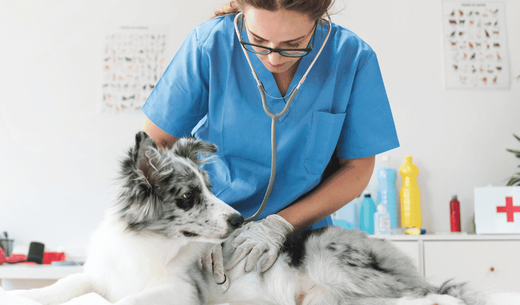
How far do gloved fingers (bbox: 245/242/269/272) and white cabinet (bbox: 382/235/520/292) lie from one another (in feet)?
5.79

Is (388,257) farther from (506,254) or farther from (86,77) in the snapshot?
(86,77)

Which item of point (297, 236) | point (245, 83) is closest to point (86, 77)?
point (245, 83)

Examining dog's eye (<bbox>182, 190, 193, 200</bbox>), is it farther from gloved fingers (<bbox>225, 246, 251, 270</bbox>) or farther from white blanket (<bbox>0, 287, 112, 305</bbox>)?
white blanket (<bbox>0, 287, 112, 305</bbox>)

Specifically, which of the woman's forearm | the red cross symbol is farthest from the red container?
the woman's forearm

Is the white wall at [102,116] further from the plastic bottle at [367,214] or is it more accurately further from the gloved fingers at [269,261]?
the gloved fingers at [269,261]

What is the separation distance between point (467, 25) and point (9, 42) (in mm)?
3958

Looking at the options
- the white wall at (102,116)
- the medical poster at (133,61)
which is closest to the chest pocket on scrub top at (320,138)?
the white wall at (102,116)

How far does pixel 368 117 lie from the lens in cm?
143

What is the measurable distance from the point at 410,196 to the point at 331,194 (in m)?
1.90

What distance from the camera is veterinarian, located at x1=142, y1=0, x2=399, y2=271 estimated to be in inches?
53.8

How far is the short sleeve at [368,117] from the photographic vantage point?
1.40 meters

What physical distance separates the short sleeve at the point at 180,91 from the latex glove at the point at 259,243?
1.57ft

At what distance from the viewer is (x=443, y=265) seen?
8.54 ft

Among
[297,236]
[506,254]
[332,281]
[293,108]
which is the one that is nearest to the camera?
[332,281]
